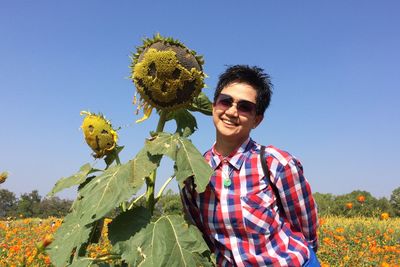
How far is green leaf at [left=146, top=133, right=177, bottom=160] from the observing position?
1956 millimetres

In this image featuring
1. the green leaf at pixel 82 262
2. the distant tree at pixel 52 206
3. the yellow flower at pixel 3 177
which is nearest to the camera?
the green leaf at pixel 82 262

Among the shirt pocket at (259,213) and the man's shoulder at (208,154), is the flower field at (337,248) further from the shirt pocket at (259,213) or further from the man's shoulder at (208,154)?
the shirt pocket at (259,213)

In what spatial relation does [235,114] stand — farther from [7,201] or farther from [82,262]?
[7,201]

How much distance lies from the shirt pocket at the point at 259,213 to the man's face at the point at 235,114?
14.5 inches

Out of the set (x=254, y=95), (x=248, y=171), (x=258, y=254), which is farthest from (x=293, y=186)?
(x=254, y=95)

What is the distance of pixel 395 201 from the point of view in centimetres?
2069

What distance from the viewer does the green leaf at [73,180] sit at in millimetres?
2273

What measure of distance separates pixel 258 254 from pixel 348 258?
442cm

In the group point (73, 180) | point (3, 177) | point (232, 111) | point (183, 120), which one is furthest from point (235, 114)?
point (3, 177)

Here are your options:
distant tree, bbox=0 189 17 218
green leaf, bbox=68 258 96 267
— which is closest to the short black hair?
green leaf, bbox=68 258 96 267

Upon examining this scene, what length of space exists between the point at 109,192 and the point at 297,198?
100 centimetres

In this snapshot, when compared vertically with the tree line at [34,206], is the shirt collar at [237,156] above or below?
below

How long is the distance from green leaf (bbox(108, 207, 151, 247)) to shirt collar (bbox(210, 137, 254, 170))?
0.51 metres

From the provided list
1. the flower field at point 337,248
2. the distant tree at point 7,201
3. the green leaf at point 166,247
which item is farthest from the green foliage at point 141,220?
the distant tree at point 7,201
